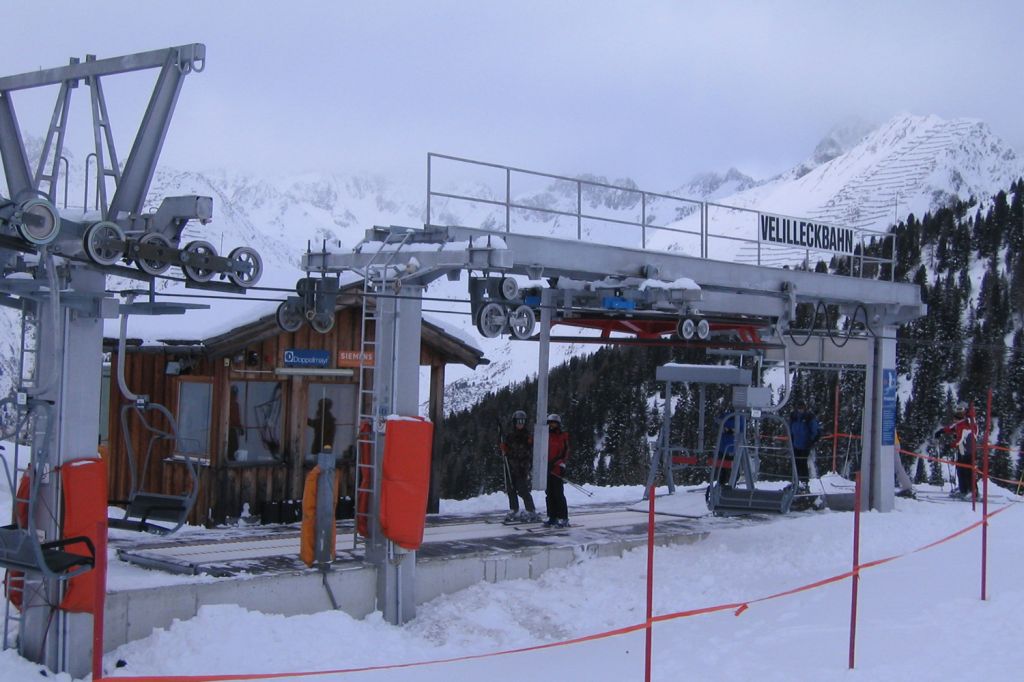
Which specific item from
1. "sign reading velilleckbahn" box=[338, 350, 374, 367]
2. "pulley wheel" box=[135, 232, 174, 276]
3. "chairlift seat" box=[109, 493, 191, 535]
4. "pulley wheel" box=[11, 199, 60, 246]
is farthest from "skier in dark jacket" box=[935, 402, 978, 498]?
"pulley wheel" box=[11, 199, 60, 246]

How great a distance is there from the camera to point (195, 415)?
1575 cm

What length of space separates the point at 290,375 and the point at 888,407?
1002cm

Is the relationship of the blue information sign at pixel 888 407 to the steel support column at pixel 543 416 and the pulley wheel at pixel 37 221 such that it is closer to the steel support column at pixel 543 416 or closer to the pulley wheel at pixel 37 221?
the steel support column at pixel 543 416

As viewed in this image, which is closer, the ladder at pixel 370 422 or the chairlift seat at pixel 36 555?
the chairlift seat at pixel 36 555

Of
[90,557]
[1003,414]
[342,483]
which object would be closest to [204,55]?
[90,557]

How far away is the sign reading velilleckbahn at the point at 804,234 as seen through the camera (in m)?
16.3

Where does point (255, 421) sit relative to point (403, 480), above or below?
above

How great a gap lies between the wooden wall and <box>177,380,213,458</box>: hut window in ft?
0.37

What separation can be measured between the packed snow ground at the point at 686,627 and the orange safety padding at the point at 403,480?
0.87 m

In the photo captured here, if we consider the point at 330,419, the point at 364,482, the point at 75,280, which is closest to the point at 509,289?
the point at 364,482

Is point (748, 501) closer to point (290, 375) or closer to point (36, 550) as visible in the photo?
point (290, 375)

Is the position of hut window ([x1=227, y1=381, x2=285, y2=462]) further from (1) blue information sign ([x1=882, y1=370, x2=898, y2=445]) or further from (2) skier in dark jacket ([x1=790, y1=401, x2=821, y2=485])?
(1) blue information sign ([x1=882, y1=370, x2=898, y2=445])

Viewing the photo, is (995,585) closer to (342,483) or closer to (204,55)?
(342,483)

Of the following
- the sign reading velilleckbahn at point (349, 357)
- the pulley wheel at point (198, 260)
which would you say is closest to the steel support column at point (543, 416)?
the sign reading velilleckbahn at point (349, 357)
